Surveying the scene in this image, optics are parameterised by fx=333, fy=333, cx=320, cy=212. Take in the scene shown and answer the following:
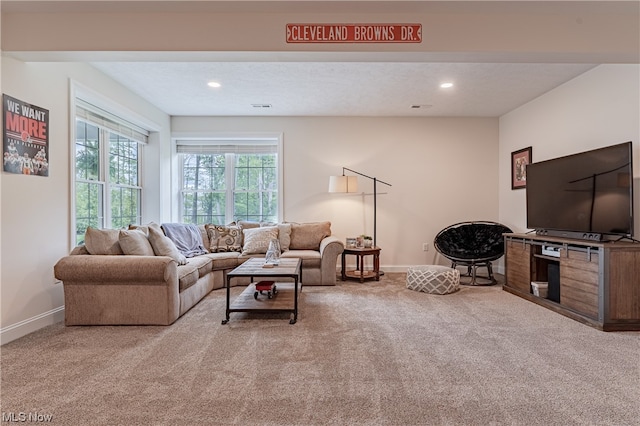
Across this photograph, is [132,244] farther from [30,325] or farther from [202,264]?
[30,325]

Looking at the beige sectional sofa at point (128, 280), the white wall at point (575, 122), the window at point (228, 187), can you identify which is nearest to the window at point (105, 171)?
the beige sectional sofa at point (128, 280)

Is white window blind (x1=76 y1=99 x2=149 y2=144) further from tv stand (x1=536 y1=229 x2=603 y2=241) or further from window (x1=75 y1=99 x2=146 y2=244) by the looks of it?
tv stand (x1=536 y1=229 x2=603 y2=241)

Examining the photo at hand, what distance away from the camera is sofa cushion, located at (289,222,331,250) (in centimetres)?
497

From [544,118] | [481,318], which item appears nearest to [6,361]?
[481,318]

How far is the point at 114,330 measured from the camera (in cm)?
279

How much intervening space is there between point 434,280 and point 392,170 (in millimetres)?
2112

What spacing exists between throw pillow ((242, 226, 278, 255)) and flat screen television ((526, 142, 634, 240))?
334cm

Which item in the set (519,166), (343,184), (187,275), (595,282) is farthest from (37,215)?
(519,166)

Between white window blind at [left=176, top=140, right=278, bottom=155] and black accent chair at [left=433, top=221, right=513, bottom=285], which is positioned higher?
white window blind at [left=176, top=140, right=278, bottom=155]

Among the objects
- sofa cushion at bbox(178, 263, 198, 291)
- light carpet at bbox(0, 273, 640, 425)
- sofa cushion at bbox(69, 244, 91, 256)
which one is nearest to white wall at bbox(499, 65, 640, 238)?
light carpet at bbox(0, 273, 640, 425)

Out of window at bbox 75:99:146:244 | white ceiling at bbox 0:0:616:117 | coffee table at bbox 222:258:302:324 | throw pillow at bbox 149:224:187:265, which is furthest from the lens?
window at bbox 75:99:146:244

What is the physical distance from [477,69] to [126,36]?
3302mm

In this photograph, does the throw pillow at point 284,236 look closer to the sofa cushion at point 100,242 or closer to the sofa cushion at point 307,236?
the sofa cushion at point 307,236

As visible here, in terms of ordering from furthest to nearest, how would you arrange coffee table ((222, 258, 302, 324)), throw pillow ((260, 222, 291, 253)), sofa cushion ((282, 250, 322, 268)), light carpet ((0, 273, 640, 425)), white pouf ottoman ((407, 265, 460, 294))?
throw pillow ((260, 222, 291, 253)) < sofa cushion ((282, 250, 322, 268)) < white pouf ottoman ((407, 265, 460, 294)) < coffee table ((222, 258, 302, 324)) < light carpet ((0, 273, 640, 425))
